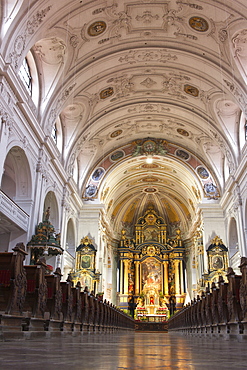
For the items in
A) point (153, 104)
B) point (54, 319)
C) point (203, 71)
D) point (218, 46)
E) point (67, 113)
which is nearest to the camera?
point (54, 319)

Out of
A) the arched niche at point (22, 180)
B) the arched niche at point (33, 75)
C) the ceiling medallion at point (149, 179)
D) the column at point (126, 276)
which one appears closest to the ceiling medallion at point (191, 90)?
the arched niche at point (33, 75)

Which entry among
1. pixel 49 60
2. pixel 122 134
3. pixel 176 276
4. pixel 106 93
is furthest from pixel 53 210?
pixel 176 276

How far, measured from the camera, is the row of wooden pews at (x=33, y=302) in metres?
5.19

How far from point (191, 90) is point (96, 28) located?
588 cm

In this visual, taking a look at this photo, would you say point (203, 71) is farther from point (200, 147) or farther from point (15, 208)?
point (15, 208)

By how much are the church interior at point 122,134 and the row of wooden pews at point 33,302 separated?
0.87 ft

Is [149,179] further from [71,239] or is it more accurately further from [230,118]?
[230,118]

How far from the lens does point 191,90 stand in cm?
1756

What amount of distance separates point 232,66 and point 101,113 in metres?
7.14

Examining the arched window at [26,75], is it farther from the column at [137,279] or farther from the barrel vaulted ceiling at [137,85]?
the column at [137,279]

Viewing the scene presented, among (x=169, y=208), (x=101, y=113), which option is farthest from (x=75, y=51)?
(x=169, y=208)

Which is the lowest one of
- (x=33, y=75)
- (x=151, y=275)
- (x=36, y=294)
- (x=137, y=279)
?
(x=36, y=294)

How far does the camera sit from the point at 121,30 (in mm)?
14312

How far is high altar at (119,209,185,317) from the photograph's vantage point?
2794 cm
